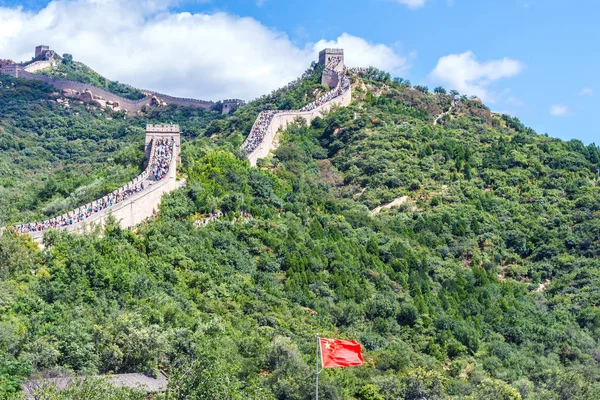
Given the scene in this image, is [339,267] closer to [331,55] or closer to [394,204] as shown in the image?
[394,204]

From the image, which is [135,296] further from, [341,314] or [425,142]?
[425,142]

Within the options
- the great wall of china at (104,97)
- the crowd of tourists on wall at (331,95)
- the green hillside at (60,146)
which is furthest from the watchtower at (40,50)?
the crowd of tourists on wall at (331,95)

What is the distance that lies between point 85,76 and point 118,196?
88.0 meters

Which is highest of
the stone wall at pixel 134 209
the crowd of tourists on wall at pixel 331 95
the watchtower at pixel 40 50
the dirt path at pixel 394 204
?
the watchtower at pixel 40 50

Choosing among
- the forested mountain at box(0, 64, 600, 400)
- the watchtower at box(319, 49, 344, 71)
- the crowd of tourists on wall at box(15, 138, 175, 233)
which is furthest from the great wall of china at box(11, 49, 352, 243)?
the watchtower at box(319, 49, 344, 71)

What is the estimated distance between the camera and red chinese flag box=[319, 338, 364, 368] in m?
29.6

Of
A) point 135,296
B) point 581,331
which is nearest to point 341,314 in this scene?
point 135,296

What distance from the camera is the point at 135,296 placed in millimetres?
38531

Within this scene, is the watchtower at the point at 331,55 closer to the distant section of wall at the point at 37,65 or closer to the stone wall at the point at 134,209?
the distant section of wall at the point at 37,65

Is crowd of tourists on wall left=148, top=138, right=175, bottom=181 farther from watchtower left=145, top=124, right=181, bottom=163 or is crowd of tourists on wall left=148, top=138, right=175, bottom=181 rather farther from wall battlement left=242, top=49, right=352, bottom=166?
wall battlement left=242, top=49, right=352, bottom=166

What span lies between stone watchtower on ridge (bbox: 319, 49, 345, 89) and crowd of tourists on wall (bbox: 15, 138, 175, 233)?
40.7 metres

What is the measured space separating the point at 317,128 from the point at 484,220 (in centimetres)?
1967

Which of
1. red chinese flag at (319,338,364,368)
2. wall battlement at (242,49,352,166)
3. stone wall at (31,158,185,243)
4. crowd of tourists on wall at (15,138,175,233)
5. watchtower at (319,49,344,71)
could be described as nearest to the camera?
red chinese flag at (319,338,364,368)

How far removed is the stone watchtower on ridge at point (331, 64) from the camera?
308 feet
